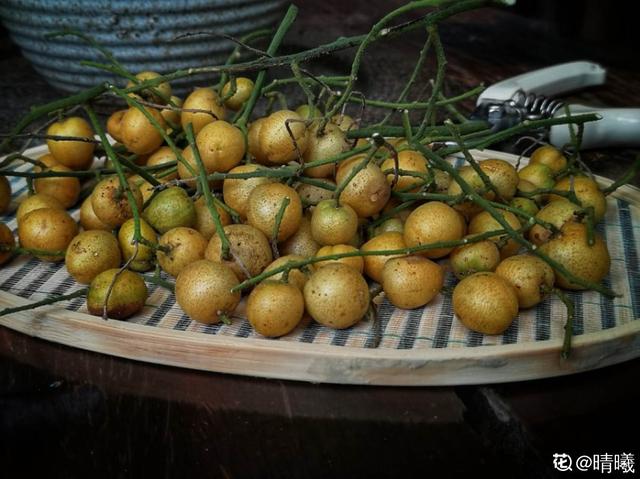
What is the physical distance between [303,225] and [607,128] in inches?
29.0

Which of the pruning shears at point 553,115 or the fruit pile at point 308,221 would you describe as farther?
the pruning shears at point 553,115

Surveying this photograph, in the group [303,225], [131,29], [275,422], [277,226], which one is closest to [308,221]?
[303,225]

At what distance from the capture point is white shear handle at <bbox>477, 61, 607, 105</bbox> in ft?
5.10

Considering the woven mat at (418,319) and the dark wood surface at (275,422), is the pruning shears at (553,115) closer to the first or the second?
the woven mat at (418,319)

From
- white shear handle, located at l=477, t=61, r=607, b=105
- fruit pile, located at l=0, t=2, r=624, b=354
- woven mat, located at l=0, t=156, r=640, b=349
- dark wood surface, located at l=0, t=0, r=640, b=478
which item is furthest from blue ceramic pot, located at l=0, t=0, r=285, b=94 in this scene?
dark wood surface, located at l=0, t=0, r=640, b=478

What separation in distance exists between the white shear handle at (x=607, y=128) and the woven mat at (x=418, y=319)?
1.39ft

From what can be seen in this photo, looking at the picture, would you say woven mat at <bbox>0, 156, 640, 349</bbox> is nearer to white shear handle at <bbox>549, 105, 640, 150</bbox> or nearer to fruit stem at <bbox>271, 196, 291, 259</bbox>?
fruit stem at <bbox>271, 196, 291, 259</bbox>

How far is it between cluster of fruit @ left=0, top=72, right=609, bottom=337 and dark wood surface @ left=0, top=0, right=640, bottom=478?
0.09 m

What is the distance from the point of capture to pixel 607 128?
1.47 m

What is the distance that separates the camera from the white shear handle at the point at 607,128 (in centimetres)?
146

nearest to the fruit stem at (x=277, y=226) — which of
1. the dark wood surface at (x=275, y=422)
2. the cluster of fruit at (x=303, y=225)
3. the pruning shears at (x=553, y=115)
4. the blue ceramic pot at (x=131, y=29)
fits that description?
the cluster of fruit at (x=303, y=225)

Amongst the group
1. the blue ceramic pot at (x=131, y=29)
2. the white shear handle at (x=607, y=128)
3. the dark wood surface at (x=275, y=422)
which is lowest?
the dark wood surface at (x=275, y=422)

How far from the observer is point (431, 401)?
86 centimetres

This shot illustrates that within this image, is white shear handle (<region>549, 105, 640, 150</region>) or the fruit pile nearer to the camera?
the fruit pile
